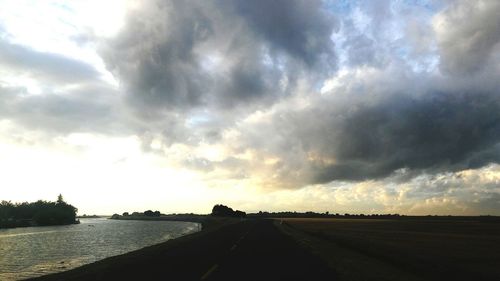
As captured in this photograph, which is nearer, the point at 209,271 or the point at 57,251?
the point at 209,271

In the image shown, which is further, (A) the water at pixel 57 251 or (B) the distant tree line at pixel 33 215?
(B) the distant tree line at pixel 33 215

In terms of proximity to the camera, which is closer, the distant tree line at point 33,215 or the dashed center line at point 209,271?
the dashed center line at point 209,271

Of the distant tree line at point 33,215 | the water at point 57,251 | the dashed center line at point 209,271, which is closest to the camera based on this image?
the dashed center line at point 209,271

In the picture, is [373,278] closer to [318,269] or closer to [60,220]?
[318,269]

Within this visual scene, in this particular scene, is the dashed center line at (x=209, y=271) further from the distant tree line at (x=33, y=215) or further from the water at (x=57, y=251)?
the distant tree line at (x=33, y=215)

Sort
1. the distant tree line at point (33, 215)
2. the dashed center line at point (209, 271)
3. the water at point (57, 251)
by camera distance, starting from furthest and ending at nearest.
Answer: the distant tree line at point (33, 215)
the water at point (57, 251)
the dashed center line at point (209, 271)

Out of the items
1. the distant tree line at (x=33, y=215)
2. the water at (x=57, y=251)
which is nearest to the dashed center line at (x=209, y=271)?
the water at (x=57, y=251)

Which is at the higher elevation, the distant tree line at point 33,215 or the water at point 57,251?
the distant tree line at point 33,215

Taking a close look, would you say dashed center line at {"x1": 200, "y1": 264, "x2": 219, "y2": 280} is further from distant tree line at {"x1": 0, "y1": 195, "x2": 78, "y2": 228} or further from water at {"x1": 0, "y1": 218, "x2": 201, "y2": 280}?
distant tree line at {"x1": 0, "y1": 195, "x2": 78, "y2": 228}

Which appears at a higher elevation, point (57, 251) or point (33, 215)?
point (33, 215)

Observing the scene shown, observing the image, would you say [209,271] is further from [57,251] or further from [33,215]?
[33,215]

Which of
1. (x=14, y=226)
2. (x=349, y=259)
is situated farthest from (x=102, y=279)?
(x=14, y=226)

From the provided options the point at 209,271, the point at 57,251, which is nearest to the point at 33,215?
the point at 57,251

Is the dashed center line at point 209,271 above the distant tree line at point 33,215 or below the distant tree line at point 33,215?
below
